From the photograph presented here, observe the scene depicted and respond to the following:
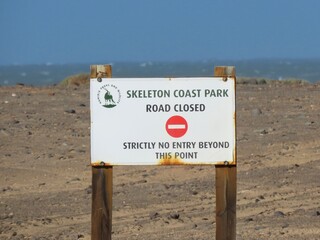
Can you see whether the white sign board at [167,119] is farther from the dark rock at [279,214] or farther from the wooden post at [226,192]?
the dark rock at [279,214]

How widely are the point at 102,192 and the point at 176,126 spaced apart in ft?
2.12

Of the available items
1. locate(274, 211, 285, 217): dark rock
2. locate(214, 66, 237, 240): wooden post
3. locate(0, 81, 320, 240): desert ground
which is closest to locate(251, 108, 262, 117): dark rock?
locate(0, 81, 320, 240): desert ground

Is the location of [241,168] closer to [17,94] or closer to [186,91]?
[186,91]

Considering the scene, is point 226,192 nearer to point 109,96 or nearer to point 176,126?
point 176,126

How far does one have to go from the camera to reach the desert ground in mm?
9031

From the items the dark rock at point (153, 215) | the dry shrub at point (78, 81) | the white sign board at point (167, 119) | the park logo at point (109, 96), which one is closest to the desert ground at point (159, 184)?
the dark rock at point (153, 215)

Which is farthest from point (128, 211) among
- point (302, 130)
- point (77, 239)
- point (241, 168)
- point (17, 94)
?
point (17, 94)

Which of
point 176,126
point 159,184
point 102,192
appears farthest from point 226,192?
point 159,184

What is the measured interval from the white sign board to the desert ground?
6.50ft

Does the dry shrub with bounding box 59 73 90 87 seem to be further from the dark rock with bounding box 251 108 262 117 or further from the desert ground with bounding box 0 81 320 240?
the dark rock with bounding box 251 108 262 117

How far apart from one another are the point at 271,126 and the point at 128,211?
16.0ft

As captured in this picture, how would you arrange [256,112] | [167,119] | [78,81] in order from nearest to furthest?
[167,119] → [256,112] → [78,81]

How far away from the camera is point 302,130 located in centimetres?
1362

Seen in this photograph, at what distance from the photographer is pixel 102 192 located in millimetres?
6793
